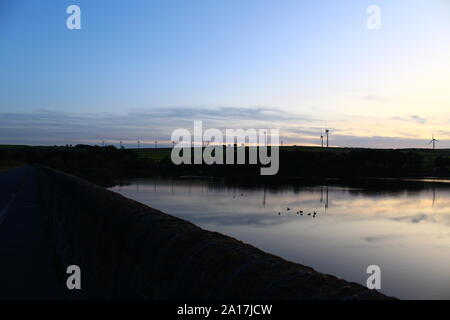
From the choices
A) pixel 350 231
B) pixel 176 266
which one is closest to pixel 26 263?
pixel 176 266

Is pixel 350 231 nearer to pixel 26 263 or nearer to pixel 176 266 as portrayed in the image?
pixel 26 263

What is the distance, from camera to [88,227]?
466cm

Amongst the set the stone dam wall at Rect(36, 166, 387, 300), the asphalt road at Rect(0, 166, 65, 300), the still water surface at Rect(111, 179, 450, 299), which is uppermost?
the stone dam wall at Rect(36, 166, 387, 300)

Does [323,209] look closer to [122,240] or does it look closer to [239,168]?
[122,240]

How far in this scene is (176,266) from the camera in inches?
92.2

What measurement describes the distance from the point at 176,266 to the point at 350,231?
27.1m

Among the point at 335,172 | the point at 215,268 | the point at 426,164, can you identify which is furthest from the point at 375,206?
the point at 426,164

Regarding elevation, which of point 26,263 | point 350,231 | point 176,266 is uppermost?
point 176,266

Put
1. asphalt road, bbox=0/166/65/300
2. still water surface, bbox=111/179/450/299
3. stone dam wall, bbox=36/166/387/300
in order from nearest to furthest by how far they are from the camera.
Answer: stone dam wall, bbox=36/166/387/300
asphalt road, bbox=0/166/65/300
still water surface, bbox=111/179/450/299

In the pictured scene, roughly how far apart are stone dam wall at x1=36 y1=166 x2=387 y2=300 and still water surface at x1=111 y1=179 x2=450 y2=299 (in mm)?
13464

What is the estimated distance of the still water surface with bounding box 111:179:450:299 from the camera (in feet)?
59.3

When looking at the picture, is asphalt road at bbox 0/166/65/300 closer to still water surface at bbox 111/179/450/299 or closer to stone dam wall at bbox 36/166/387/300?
stone dam wall at bbox 36/166/387/300

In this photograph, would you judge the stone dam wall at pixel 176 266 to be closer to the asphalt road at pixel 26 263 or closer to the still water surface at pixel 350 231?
the asphalt road at pixel 26 263

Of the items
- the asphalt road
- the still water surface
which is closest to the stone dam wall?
the asphalt road
